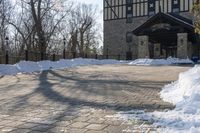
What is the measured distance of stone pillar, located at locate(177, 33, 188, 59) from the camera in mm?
35844

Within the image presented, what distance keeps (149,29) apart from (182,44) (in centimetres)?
398

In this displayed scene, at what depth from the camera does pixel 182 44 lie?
36.1m

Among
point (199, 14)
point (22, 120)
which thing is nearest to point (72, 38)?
point (199, 14)

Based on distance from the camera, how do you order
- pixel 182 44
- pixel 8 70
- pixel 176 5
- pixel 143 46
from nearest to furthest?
pixel 8 70, pixel 182 44, pixel 143 46, pixel 176 5

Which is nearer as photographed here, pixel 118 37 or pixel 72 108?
pixel 72 108

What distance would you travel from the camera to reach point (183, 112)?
18.9 ft

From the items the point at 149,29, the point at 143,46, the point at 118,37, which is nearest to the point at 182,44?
the point at 149,29

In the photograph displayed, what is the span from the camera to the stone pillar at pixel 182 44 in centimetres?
3584

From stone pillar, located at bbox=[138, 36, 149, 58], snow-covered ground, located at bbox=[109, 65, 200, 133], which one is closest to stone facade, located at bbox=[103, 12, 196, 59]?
stone pillar, located at bbox=[138, 36, 149, 58]

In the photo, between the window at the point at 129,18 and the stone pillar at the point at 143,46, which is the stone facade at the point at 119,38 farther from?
the stone pillar at the point at 143,46

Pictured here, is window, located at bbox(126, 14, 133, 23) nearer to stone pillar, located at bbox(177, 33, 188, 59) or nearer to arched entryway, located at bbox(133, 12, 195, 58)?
arched entryway, located at bbox(133, 12, 195, 58)

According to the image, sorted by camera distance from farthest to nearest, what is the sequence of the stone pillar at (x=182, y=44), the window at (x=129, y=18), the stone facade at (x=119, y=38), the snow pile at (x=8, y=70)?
the window at (x=129, y=18) < the stone facade at (x=119, y=38) < the stone pillar at (x=182, y=44) < the snow pile at (x=8, y=70)

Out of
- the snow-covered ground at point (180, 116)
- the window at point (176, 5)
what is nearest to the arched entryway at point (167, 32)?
the window at point (176, 5)

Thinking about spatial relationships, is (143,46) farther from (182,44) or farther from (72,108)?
(72,108)
